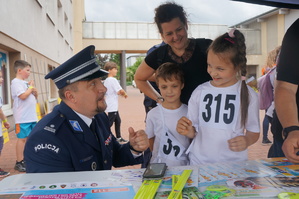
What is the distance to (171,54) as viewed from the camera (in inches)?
85.4

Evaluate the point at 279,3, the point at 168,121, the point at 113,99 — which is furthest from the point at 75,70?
the point at 113,99

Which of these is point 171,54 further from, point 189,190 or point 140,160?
point 189,190

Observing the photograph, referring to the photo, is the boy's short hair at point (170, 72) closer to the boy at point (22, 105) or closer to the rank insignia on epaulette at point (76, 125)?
the rank insignia on epaulette at point (76, 125)

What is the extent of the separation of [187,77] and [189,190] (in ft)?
3.96

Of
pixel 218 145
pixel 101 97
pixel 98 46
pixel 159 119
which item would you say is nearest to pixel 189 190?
pixel 218 145

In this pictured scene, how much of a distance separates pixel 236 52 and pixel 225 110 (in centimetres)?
35

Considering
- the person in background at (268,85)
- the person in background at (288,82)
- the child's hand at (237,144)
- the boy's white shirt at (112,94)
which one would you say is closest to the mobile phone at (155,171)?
the child's hand at (237,144)

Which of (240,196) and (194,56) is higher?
(194,56)

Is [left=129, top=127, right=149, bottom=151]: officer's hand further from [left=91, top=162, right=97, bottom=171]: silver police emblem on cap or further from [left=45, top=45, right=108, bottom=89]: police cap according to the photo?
[left=45, top=45, right=108, bottom=89]: police cap

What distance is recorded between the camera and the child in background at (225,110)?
1.77 m

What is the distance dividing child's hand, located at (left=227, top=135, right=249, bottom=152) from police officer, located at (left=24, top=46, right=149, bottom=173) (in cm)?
48

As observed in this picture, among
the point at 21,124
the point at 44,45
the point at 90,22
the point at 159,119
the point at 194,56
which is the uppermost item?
the point at 90,22

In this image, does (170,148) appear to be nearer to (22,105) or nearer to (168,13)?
(168,13)

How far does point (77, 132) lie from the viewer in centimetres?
159
